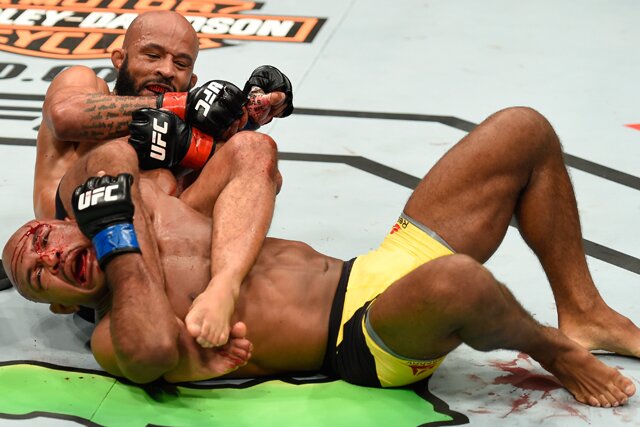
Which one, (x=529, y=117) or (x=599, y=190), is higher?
(x=529, y=117)

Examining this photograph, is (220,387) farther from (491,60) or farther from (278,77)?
(491,60)

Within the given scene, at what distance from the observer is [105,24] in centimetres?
624

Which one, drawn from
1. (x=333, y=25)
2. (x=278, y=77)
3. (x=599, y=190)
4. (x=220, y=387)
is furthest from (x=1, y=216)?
(x=333, y=25)

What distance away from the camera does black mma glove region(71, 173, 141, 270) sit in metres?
2.96

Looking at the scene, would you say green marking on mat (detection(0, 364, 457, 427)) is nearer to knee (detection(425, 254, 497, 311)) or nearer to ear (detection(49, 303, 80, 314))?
ear (detection(49, 303, 80, 314))

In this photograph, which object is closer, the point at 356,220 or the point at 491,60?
the point at 356,220

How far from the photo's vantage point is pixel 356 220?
423 centimetres

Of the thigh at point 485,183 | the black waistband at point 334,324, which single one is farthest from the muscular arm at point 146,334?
the thigh at point 485,183

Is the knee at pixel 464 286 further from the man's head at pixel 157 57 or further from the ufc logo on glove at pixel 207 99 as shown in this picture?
the man's head at pixel 157 57

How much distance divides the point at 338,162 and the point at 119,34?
6.32 ft

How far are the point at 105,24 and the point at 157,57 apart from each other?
2.44 meters

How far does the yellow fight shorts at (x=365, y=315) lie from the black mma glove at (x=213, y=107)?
0.68 m

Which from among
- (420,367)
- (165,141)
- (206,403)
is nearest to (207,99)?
(165,141)

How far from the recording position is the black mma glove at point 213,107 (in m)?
3.62
